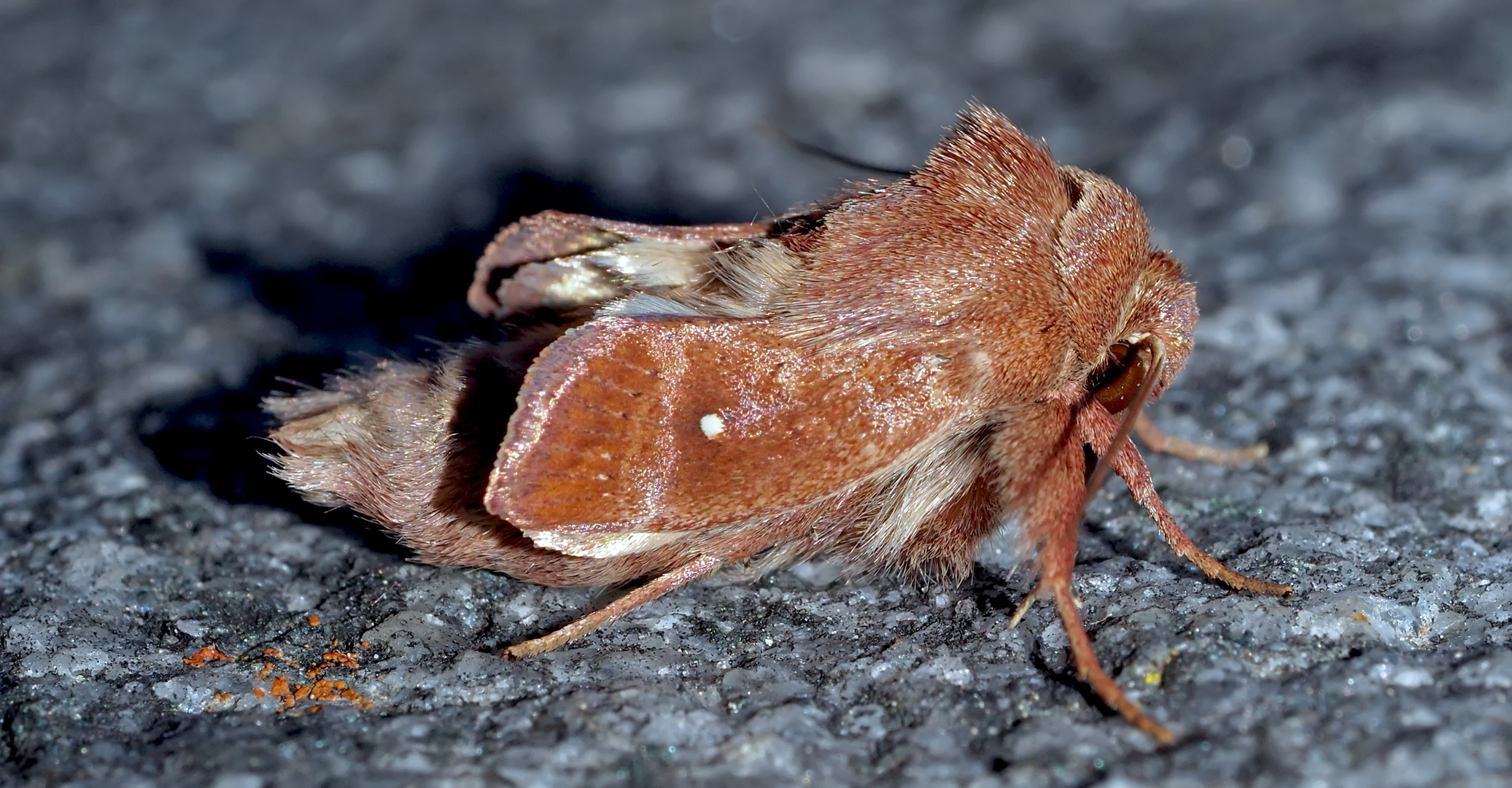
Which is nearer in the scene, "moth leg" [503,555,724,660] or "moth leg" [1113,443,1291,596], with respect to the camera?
"moth leg" [503,555,724,660]

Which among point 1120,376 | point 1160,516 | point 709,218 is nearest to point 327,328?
point 709,218

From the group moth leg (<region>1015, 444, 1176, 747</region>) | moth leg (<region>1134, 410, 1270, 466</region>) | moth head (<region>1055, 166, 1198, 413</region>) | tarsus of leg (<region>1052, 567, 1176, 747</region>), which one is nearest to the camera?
tarsus of leg (<region>1052, 567, 1176, 747</region>)

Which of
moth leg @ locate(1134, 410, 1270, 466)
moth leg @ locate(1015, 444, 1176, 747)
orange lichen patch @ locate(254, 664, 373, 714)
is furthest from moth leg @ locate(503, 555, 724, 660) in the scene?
moth leg @ locate(1134, 410, 1270, 466)

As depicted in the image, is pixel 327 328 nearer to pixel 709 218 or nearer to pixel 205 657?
pixel 709 218

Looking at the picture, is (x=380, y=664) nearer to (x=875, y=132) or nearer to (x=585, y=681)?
(x=585, y=681)

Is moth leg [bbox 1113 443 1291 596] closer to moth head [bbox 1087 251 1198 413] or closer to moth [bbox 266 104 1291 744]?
moth [bbox 266 104 1291 744]

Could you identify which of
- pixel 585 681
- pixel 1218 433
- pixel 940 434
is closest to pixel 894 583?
pixel 940 434
